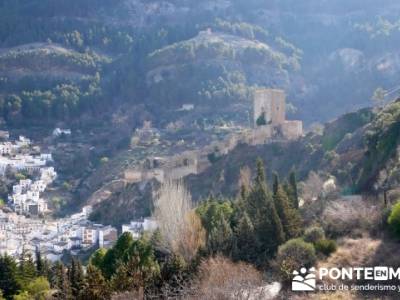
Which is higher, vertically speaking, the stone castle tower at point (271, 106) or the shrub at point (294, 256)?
the stone castle tower at point (271, 106)

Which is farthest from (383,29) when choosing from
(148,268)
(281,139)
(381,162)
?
(148,268)

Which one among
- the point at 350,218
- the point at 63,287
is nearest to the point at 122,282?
the point at 63,287

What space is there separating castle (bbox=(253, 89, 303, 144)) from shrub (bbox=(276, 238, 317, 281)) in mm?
28312

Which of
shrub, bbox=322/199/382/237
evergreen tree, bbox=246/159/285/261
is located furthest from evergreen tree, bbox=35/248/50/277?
shrub, bbox=322/199/382/237

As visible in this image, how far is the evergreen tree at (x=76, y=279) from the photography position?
19.6 m

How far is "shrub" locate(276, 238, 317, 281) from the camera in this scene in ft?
58.8

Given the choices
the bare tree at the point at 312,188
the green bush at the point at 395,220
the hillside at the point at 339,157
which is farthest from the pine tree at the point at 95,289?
the bare tree at the point at 312,188

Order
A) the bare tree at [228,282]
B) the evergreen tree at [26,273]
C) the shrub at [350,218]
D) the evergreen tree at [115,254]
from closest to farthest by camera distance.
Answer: the bare tree at [228,282] < the shrub at [350,218] < the evergreen tree at [26,273] < the evergreen tree at [115,254]

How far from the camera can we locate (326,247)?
63.5 feet

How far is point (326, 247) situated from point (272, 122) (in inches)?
1150

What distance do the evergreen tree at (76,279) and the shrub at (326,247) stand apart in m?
6.76

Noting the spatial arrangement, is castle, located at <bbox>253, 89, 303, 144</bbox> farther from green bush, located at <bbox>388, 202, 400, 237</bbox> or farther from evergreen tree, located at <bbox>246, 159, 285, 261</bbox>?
green bush, located at <bbox>388, 202, 400, 237</bbox>

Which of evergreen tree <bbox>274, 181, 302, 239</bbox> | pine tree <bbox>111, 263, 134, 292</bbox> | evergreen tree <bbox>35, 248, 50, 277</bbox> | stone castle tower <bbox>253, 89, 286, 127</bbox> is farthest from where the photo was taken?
stone castle tower <bbox>253, 89, 286, 127</bbox>

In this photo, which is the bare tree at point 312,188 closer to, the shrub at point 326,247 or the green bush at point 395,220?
the shrub at point 326,247
